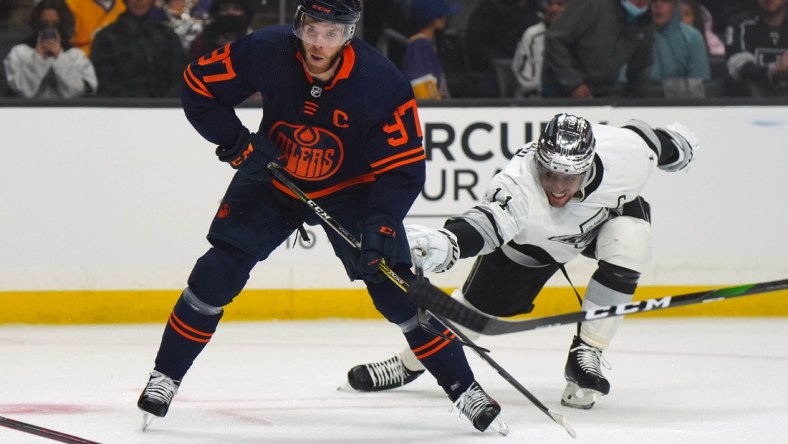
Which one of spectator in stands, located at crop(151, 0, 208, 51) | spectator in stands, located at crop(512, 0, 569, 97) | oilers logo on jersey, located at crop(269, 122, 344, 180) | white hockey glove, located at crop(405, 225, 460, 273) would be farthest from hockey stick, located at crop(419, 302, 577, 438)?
spectator in stands, located at crop(151, 0, 208, 51)

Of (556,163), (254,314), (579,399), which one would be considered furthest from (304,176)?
(254,314)

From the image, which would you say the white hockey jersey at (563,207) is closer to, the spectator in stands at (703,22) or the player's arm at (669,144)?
the player's arm at (669,144)

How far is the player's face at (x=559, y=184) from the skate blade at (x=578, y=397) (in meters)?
0.54

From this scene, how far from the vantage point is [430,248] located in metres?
3.35

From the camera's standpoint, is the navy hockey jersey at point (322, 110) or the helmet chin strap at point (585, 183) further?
the helmet chin strap at point (585, 183)

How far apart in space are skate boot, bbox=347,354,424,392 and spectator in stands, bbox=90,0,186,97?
5.96ft

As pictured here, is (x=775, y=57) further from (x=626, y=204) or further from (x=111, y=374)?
(x=111, y=374)

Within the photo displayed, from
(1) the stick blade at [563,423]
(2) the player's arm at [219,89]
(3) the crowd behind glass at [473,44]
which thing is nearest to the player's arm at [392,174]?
(2) the player's arm at [219,89]

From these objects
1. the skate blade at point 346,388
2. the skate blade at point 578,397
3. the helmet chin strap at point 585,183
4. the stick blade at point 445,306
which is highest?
the helmet chin strap at point 585,183

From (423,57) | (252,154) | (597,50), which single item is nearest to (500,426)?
(252,154)

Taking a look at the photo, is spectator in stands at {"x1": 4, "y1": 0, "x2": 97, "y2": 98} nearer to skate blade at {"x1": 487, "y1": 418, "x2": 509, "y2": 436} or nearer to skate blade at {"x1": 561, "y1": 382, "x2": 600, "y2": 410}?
skate blade at {"x1": 561, "y1": 382, "x2": 600, "y2": 410}

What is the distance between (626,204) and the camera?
388 centimetres

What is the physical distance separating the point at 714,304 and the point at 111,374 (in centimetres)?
262

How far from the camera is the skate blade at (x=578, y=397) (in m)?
3.69
